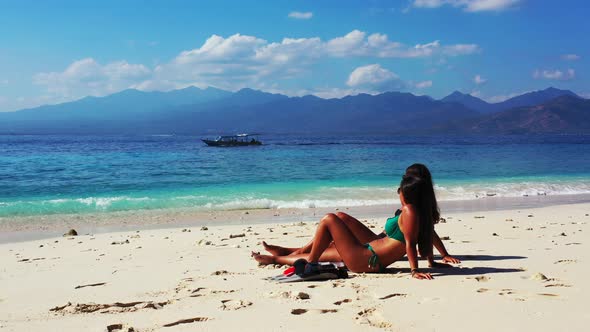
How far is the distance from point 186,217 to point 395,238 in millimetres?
9736

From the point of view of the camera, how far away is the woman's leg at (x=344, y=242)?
5953 mm

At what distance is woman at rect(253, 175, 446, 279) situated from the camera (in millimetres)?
5609

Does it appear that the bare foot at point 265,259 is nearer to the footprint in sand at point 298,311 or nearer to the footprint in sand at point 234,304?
the footprint in sand at point 234,304

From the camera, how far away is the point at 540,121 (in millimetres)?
175125

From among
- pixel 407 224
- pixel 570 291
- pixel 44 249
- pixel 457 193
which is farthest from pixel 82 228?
pixel 457 193

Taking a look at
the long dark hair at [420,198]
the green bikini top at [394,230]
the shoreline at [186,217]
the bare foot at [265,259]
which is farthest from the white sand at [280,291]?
the shoreline at [186,217]

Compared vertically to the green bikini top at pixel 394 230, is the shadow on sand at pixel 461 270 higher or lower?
lower

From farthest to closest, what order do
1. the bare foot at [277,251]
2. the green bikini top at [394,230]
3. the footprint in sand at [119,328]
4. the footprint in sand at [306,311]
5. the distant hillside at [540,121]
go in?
the distant hillside at [540,121] → the bare foot at [277,251] → the green bikini top at [394,230] → the footprint in sand at [306,311] → the footprint in sand at [119,328]

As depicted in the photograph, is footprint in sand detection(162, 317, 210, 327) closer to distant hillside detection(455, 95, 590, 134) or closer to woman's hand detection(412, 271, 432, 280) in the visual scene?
woman's hand detection(412, 271, 432, 280)

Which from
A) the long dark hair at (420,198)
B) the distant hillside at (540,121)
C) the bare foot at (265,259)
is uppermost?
the distant hillside at (540,121)

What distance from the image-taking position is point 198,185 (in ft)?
78.6

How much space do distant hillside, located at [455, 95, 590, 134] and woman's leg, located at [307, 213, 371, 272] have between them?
164196 mm

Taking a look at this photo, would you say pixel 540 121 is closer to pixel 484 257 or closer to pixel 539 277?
pixel 484 257

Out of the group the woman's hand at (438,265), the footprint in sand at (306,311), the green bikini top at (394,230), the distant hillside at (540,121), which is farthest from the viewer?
the distant hillside at (540,121)
